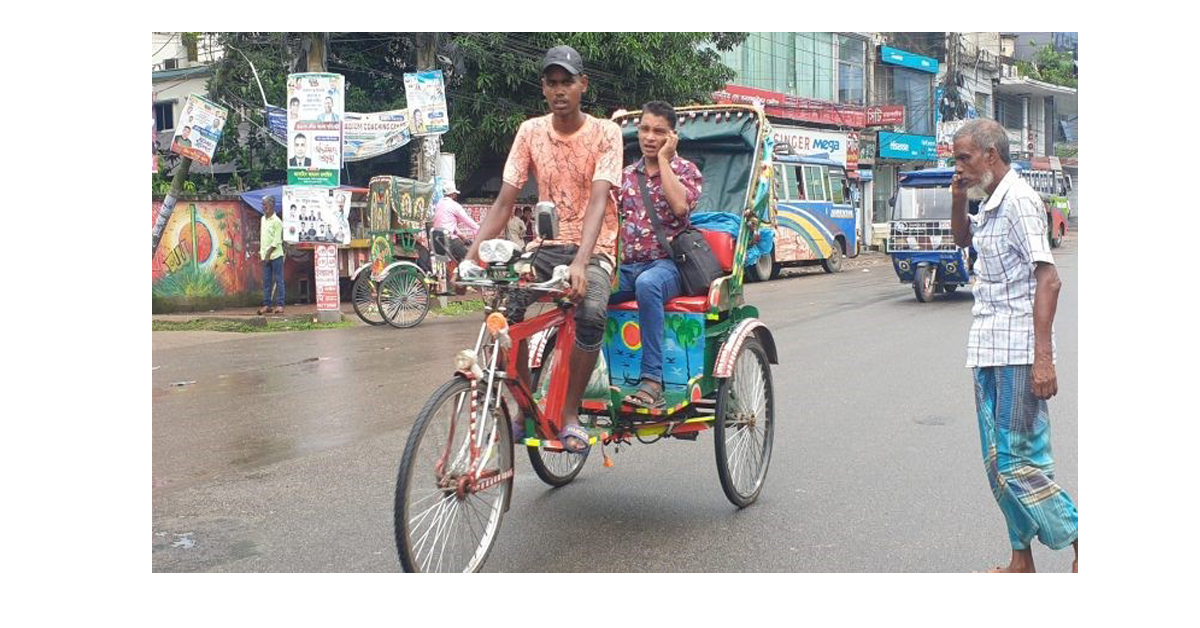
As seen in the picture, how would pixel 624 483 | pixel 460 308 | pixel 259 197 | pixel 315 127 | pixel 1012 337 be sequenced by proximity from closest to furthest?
pixel 1012 337, pixel 624 483, pixel 315 127, pixel 460 308, pixel 259 197

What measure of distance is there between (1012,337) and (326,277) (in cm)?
1094

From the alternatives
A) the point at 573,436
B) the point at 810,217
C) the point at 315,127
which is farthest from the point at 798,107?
the point at 573,436

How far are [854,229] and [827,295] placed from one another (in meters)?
7.76

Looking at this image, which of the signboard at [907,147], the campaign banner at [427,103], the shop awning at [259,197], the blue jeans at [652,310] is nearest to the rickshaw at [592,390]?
the blue jeans at [652,310]

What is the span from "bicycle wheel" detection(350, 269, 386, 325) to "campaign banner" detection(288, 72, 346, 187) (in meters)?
1.20

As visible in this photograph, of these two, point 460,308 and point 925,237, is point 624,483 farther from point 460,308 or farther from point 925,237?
point 925,237

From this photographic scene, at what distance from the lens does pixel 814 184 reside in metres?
22.5

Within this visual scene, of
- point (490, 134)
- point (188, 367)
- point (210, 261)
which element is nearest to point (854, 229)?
point (490, 134)

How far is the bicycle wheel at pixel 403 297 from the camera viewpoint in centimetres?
1301

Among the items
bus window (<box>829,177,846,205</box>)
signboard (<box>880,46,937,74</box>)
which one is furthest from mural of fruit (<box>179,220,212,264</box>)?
signboard (<box>880,46,937,74</box>)

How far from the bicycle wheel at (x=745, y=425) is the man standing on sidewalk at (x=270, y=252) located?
1018cm

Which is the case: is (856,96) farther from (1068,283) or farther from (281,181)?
(281,181)

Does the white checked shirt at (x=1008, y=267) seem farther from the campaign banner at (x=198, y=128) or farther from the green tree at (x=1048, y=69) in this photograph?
the green tree at (x=1048, y=69)

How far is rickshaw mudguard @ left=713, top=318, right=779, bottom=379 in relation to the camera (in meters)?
4.91
